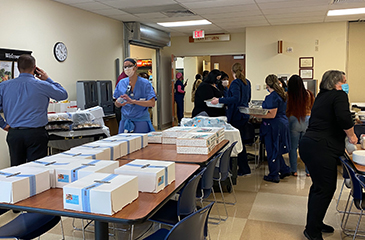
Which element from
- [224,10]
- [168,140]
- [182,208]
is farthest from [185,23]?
[182,208]

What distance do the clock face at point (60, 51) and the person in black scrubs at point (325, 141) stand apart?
4.80m

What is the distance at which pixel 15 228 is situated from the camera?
2445 mm

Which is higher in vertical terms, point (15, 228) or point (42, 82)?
point (42, 82)

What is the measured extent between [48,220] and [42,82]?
5.64 ft

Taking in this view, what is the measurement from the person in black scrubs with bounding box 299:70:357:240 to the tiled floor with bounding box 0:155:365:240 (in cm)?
46

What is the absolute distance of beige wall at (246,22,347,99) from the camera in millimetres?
8891

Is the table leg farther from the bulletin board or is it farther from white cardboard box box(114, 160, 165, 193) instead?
the bulletin board

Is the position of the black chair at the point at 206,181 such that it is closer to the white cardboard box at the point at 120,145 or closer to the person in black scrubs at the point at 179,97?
the white cardboard box at the point at 120,145

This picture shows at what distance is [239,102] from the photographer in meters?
5.39

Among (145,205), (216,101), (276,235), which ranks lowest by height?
(276,235)

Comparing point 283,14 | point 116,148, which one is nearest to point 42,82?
point 116,148

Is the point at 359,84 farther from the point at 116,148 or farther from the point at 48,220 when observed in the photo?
the point at 48,220

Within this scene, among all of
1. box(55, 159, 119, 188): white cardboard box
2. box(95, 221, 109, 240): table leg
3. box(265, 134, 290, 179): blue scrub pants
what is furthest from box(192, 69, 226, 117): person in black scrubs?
box(95, 221, 109, 240): table leg

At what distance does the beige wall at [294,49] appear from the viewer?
29.2 feet
